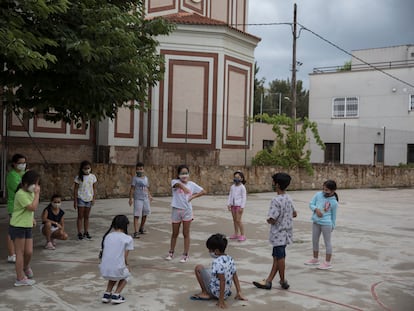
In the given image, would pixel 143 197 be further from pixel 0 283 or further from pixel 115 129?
pixel 115 129

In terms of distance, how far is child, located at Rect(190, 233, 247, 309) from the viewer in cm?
626

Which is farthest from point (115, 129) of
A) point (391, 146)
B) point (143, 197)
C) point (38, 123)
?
point (391, 146)

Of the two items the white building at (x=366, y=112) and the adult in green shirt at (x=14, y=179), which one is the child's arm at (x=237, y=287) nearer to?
the adult in green shirt at (x=14, y=179)

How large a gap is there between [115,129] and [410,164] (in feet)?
70.9

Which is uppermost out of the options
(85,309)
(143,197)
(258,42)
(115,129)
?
(258,42)

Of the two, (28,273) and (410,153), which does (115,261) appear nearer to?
(28,273)

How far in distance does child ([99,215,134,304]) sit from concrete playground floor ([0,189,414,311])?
0.16 meters

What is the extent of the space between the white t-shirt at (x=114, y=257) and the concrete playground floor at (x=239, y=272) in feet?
1.25

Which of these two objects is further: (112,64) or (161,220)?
(161,220)

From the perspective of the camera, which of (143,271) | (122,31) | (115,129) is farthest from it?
(115,129)

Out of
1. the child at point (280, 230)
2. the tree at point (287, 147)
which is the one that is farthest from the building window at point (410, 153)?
the child at point (280, 230)

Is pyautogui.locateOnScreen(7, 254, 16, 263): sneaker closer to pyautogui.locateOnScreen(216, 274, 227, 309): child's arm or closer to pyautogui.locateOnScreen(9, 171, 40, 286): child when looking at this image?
pyautogui.locateOnScreen(9, 171, 40, 286): child

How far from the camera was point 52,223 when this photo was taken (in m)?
9.52

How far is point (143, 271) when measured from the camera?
26.0 feet
